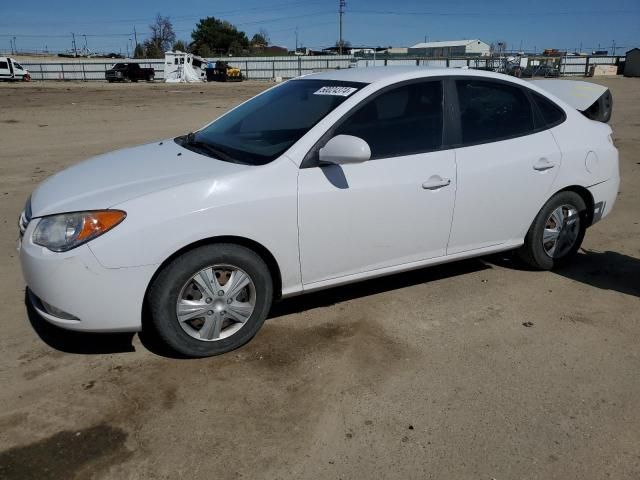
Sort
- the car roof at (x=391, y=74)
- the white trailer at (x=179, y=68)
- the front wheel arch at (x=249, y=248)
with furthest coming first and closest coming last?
the white trailer at (x=179, y=68) → the car roof at (x=391, y=74) → the front wheel arch at (x=249, y=248)

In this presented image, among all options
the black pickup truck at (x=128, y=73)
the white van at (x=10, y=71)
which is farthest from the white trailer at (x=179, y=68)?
the white van at (x=10, y=71)

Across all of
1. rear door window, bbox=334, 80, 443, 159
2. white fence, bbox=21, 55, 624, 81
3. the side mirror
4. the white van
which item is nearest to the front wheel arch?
the side mirror

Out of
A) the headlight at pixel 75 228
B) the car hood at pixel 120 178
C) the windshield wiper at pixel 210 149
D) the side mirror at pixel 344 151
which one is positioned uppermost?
the side mirror at pixel 344 151

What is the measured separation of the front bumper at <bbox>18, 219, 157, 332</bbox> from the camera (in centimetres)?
302

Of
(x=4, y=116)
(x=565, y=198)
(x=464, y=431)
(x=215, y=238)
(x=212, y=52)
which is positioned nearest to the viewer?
(x=464, y=431)

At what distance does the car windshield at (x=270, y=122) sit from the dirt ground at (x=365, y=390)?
1.19 meters

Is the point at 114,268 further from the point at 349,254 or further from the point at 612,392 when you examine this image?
the point at 612,392

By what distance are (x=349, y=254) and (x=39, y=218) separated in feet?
6.02

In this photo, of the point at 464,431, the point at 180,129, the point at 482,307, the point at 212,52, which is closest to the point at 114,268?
the point at 464,431

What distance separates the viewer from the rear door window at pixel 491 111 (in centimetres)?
416

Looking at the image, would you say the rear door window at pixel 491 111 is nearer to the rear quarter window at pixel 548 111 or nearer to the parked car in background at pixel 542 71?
the rear quarter window at pixel 548 111

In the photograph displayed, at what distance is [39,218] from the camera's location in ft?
10.5

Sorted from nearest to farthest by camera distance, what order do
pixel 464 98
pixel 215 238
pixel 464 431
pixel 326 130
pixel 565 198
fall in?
pixel 464 431 → pixel 215 238 → pixel 326 130 → pixel 464 98 → pixel 565 198

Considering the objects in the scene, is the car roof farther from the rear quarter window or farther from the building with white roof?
the building with white roof
